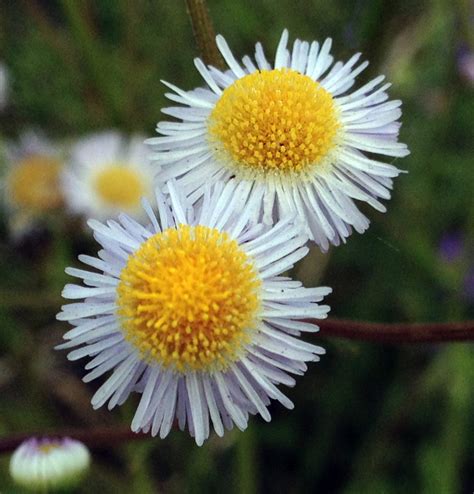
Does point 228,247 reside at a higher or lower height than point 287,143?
lower

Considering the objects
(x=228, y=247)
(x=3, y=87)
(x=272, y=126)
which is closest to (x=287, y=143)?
(x=272, y=126)

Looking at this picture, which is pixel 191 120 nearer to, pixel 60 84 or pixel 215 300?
pixel 215 300

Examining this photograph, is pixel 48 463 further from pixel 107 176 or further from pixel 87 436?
Result: pixel 107 176

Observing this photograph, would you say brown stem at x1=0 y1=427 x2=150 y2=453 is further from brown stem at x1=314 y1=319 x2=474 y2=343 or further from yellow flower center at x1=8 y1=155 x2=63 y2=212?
yellow flower center at x1=8 y1=155 x2=63 y2=212

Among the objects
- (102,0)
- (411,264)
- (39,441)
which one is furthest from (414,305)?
(102,0)

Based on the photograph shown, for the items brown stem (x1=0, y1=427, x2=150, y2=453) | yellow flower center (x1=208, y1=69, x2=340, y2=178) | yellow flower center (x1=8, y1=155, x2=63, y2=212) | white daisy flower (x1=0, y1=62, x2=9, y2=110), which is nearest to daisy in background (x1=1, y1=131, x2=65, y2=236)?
yellow flower center (x1=8, y1=155, x2=63, y2=212)

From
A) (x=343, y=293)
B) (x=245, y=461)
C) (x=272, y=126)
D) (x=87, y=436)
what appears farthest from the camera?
(x=343, y=293)

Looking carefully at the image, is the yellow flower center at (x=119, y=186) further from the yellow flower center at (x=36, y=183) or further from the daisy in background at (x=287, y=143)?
the daisy in background at (x=287, y=143)
